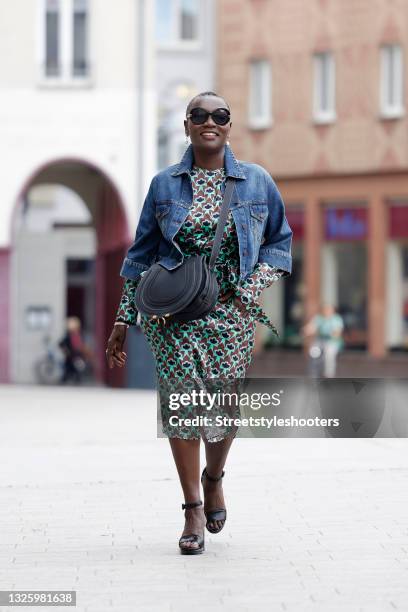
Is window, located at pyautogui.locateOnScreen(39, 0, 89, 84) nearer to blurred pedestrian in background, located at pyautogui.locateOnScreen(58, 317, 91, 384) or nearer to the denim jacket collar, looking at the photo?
blurred pedestrian in background, located at pyautogui.locateOnScreen(58, 317, 91, 384)

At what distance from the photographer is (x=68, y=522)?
9.03 metres

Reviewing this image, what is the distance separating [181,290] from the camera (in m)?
7.68

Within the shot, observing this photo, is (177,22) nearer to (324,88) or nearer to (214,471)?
(324,88)

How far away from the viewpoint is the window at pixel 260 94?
4166 cm

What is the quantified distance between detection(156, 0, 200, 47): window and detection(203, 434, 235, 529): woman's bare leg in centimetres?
3540

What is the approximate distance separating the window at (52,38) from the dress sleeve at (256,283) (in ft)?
75.7

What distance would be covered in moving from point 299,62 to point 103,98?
11170 millimetres

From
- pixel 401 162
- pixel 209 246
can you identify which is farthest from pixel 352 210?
pixel 209 246

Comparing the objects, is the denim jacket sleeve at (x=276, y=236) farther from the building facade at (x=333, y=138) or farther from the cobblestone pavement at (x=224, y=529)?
the building facade at (x=333, y=138)

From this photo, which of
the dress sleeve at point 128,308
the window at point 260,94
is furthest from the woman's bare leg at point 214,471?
the window at point 260,94

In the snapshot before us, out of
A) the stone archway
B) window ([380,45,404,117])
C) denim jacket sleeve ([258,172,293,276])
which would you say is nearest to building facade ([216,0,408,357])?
window ([380,45,404,117])

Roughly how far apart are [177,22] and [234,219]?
3601 cm

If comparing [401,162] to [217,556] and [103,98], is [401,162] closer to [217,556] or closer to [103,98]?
[103,98]

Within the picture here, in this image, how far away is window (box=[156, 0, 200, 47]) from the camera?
141 feet
